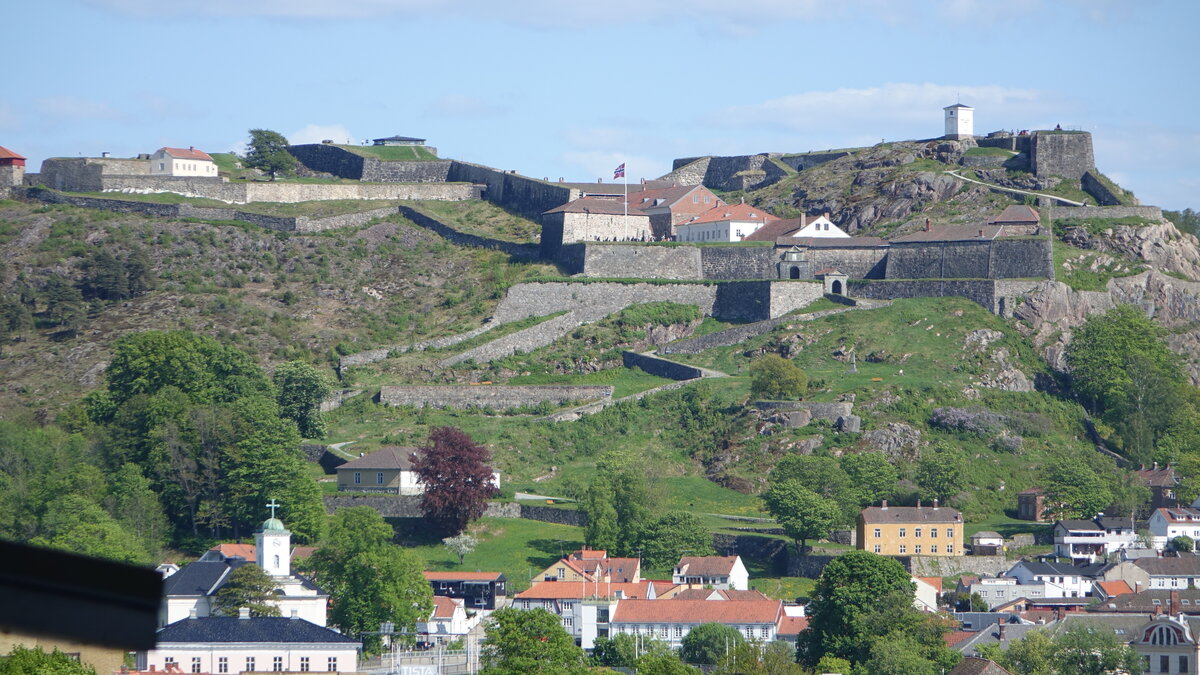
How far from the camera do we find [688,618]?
5675cm

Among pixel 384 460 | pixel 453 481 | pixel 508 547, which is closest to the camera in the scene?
pixel 453 481

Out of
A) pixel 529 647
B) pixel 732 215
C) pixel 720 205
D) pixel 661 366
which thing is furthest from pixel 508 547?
pixel 720 205

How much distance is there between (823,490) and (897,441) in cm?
652

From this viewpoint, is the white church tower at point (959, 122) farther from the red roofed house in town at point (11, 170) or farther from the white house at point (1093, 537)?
the red roofed house in town at point (11, 170)

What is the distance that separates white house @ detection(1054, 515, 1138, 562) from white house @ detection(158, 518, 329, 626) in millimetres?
25939

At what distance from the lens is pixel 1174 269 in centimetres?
8156

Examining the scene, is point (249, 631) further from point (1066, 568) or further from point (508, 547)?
point (1066, 568)

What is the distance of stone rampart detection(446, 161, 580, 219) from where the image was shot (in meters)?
91.5

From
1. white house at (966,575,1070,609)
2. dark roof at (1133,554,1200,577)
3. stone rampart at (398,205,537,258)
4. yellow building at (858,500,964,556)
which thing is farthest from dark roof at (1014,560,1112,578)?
stone rampart at (398,205,537,258)

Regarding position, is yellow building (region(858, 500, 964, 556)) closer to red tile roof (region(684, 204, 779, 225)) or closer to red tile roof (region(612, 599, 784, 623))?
red tile roof (region(612, 599, 784, 623))

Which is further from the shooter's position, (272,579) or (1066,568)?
(1066,568)

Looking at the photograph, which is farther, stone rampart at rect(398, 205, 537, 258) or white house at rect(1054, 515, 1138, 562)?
stone rampart at rect(398, 205, 537, 258)

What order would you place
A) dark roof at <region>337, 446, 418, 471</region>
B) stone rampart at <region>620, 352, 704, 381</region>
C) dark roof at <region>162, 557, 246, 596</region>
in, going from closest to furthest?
dark roof at <region>162, 557, 246, 596</region>, dark roof at <region>337, 446, 418, 471</region>, stone rampart at <region>620, 352, 704, 381</region>

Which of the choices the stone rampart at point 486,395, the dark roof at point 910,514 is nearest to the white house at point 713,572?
the dark roof at point 910,514
